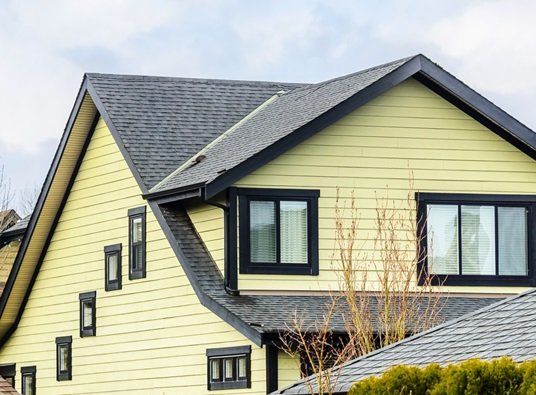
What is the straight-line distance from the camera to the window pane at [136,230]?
33.0 metres

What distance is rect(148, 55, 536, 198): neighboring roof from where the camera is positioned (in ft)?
98.4

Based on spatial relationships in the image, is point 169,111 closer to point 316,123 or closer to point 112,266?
point 112,266

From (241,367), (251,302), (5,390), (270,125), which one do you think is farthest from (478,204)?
(5,390)

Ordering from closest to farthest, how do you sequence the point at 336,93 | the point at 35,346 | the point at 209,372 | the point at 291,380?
1. the point at 291,380
2. the point at 209,372
3. the point at 336,93
4. the point at 35,346

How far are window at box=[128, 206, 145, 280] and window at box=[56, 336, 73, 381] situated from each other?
3.45 m

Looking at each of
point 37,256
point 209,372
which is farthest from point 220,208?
point 37,256

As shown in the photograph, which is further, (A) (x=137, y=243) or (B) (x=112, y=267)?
(B) (x=112, y=267)

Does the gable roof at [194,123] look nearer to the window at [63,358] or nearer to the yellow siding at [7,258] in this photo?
the window at [63,358]

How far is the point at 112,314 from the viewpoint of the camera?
111ft

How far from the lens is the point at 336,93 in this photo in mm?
32000

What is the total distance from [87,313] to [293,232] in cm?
672

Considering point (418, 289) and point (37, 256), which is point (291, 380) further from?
point (37, 256)

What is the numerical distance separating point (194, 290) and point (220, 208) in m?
1.61

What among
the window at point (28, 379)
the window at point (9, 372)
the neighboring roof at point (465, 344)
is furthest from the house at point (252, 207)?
the neighboring roof at point (465, 344)
